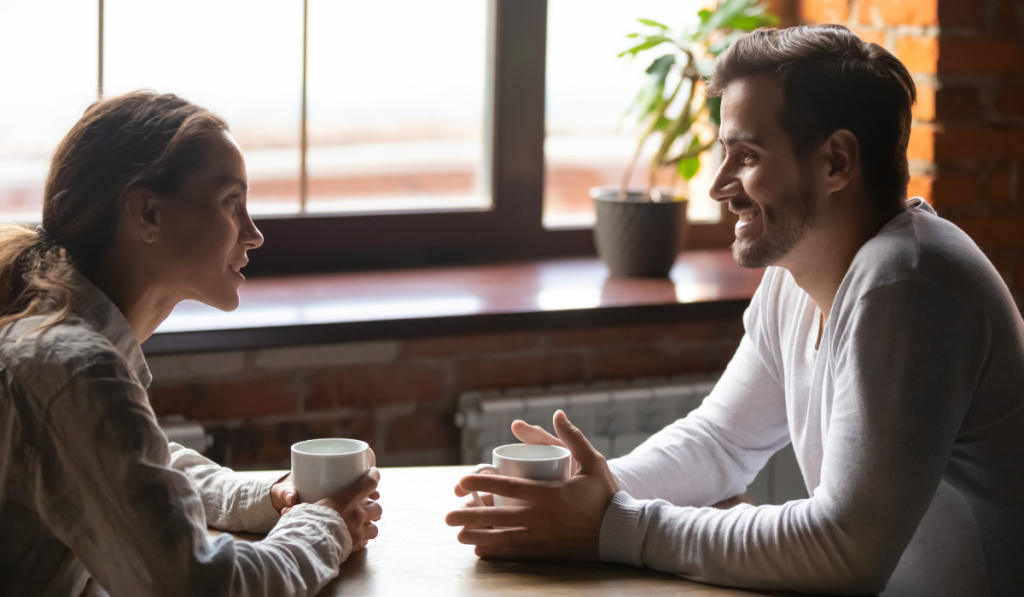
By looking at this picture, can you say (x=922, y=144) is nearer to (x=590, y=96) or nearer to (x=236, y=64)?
(x=590, y=96)

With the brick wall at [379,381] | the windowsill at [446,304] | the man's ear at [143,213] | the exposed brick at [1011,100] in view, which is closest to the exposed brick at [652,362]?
the brick wall at [379,381]

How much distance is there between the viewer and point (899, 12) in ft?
7.37

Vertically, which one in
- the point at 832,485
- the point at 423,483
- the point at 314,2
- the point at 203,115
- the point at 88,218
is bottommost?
the point at 423,483

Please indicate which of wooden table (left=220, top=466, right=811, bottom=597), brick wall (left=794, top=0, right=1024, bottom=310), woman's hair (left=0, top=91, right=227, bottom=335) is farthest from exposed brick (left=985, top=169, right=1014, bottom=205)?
woman's hair (left=0, top=91, right=227, bottom=335)

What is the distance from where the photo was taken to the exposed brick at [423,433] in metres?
2.05

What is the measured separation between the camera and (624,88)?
2.49 meters

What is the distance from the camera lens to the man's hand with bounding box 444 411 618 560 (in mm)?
1146

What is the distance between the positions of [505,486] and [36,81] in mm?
1369

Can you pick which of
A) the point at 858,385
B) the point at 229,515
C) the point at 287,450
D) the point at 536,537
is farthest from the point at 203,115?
the point at 287,450

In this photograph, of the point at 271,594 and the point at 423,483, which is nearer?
the point at 271,594

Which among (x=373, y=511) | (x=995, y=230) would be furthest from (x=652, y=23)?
(x=373, y=511)

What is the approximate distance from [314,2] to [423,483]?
3.93ft

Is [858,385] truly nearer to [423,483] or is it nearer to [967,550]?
[967,550]

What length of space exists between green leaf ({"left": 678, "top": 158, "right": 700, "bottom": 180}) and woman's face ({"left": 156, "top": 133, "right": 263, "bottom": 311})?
134 centimetres
